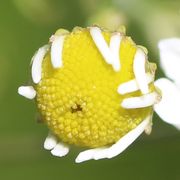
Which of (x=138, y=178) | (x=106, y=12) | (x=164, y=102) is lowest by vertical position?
(x=138, y=178)

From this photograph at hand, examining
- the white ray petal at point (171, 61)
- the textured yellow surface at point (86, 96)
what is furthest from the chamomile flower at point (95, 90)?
the white ray petal at point (171, 61)

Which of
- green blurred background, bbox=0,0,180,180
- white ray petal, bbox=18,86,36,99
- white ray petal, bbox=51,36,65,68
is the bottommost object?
green blurred background, bbox=0,0,180,180

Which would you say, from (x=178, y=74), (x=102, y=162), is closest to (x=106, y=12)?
(x=178, y=74)

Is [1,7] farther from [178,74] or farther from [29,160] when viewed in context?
[178,74]

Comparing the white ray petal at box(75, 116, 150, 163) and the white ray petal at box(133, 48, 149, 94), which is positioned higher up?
the white ray petal at box(133, 48, 149, 94)

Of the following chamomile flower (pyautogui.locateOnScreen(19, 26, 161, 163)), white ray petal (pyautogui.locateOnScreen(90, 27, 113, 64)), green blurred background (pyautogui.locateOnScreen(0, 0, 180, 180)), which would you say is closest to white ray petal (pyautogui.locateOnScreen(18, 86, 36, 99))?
chamomile flower (pyautogui.locateOnScreen(19, 26, 161, 163))

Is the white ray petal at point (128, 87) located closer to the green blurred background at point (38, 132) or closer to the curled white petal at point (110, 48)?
the curled white petal at point (110, 48)

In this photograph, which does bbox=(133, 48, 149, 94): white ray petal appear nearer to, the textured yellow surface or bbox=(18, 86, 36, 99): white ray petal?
the textured yellow surface
